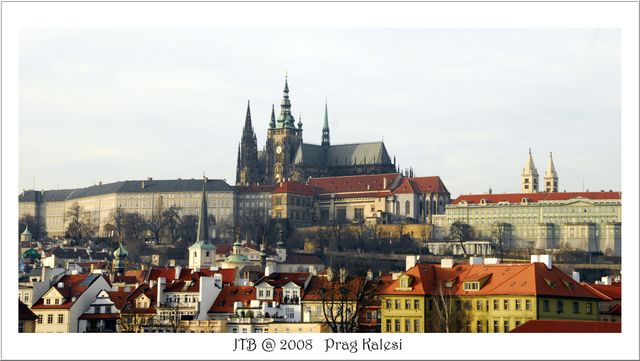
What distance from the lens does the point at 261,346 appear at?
36594 millimetres

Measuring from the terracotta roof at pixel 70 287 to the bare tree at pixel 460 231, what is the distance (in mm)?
100047

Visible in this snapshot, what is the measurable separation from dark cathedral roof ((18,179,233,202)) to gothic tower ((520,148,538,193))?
30929mm

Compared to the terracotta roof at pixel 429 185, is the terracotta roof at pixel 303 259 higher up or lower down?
lower down

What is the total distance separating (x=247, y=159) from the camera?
195750 millimetres

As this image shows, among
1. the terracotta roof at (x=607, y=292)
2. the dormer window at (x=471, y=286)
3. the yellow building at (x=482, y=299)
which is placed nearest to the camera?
the yellow building at (x=482, y=299)

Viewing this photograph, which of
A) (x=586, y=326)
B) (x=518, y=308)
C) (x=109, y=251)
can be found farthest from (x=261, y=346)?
(x=109, y=251)

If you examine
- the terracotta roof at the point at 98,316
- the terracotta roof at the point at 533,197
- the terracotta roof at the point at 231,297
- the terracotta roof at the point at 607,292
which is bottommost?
the terracotta roof at the point at 98,316

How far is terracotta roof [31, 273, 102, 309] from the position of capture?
57.3 m

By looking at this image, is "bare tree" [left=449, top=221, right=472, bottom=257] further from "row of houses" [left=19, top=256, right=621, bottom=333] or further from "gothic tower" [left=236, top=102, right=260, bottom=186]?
"row of houses" [left=19, top=256, right=621, bottom=333]

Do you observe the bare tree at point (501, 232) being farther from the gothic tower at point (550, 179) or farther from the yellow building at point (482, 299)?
the yellow building at point (482, 299)

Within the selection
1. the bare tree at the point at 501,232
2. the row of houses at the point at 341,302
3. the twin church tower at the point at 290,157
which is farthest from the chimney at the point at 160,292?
the twin church tower at the point at 290,157

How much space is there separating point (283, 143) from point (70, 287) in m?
137

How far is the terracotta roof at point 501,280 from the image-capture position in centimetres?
4838

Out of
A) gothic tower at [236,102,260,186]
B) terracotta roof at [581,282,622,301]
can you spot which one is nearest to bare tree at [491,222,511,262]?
gothic tower at [236,102,260,186]
